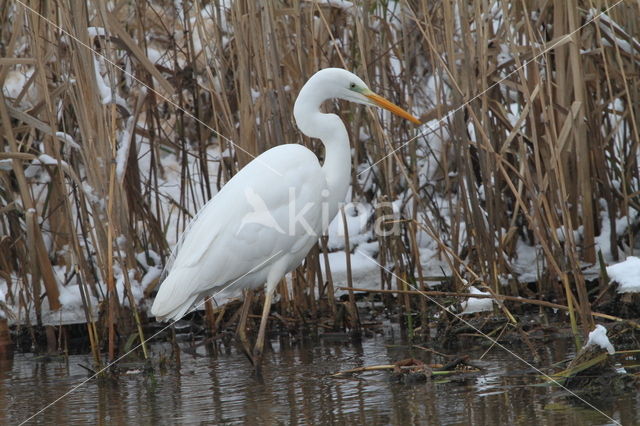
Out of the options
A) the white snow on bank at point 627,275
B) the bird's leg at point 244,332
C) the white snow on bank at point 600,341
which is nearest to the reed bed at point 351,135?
the white snow on bank at point 627,275

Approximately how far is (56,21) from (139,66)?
0.72 m

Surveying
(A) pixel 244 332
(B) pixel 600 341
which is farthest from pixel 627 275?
(A) pixel 244 332

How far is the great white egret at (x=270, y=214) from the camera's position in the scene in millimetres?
4133

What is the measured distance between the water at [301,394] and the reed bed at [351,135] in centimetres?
27

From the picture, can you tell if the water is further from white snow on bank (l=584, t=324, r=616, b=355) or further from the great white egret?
the great white egret

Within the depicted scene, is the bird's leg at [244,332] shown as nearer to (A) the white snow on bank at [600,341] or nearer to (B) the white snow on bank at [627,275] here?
(A) the white snow on bank at [600,341]

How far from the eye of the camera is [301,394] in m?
3.56

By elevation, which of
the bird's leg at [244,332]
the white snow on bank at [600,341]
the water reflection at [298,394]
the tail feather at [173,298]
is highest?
the tail feather at [173,298]

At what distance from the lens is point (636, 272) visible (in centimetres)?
396

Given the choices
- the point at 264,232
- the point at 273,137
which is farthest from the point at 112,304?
the point at 273,137

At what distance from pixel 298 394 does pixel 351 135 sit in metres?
2.03

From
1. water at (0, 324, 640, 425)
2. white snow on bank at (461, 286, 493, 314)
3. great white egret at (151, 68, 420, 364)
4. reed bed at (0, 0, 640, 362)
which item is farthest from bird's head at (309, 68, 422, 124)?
water at (0, 324, 640, 425)

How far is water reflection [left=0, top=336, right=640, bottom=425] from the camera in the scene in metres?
3.01

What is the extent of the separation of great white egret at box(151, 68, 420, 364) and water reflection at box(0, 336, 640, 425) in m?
0.33
